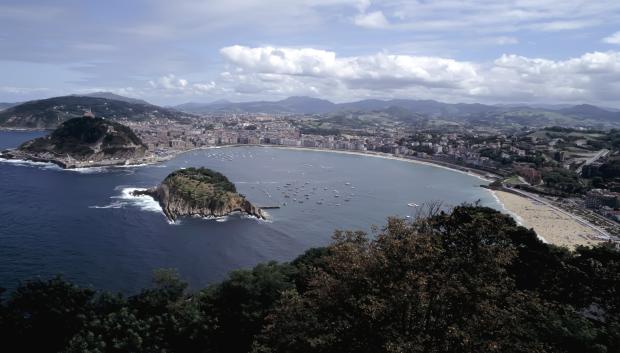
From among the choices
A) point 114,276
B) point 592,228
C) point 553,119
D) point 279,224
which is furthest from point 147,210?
point 553,119

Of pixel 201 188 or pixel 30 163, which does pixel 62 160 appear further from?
pixel 201 188

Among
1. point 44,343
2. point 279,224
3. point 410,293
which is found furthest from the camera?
point 279,224

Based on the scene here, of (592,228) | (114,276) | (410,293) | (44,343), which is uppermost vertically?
(410,293)

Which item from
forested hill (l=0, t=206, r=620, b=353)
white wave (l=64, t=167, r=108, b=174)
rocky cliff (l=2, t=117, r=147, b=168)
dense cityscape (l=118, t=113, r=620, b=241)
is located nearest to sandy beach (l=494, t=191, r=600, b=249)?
dense cityscape (l=118, t=113, r=620, b=241)

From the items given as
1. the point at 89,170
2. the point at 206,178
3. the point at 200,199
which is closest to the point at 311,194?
the point at 206,178

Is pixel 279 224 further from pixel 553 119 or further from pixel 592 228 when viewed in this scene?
pixel 553 119

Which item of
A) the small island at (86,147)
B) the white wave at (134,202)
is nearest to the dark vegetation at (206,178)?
the white wave at (134,202)
